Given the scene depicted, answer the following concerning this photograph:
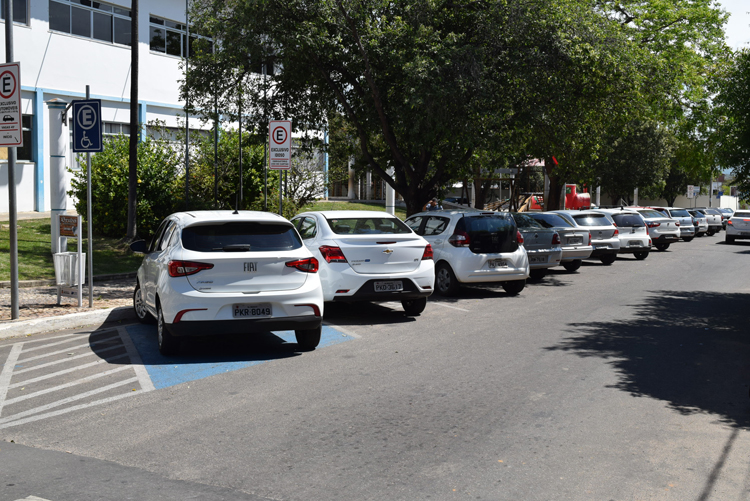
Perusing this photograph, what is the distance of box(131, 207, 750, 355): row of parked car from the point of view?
25.8 ft

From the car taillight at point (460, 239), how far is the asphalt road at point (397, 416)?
2943 millimetres

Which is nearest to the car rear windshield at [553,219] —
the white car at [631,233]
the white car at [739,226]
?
the white car at [631,233]

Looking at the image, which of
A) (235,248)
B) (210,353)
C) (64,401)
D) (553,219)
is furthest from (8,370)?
(553,219)

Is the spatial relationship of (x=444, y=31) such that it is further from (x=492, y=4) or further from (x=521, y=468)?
Result: (x=521, y=468)

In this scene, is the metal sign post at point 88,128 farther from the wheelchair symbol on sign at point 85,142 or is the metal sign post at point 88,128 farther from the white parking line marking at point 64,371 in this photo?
the white parking line marking at point 64,371

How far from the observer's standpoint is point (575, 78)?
1612 cm

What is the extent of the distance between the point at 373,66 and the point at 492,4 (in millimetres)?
3124

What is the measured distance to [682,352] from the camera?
8.62 meters

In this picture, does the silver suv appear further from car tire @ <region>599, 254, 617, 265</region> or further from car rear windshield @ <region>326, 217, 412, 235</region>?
car rear windshield @ <region>326, 217, 412, 235</region>

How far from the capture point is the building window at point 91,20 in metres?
25.6

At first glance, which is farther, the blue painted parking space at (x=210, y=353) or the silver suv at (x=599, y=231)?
the silver suv at (x=599, y=231)

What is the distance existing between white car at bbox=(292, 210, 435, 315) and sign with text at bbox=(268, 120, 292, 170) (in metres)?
3.42

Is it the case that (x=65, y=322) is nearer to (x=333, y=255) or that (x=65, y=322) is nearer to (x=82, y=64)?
(x=333, y=255)

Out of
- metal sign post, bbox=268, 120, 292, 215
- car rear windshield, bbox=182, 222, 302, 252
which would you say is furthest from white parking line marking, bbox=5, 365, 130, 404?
metal sign post, bbox=268, 120, 292, 215
